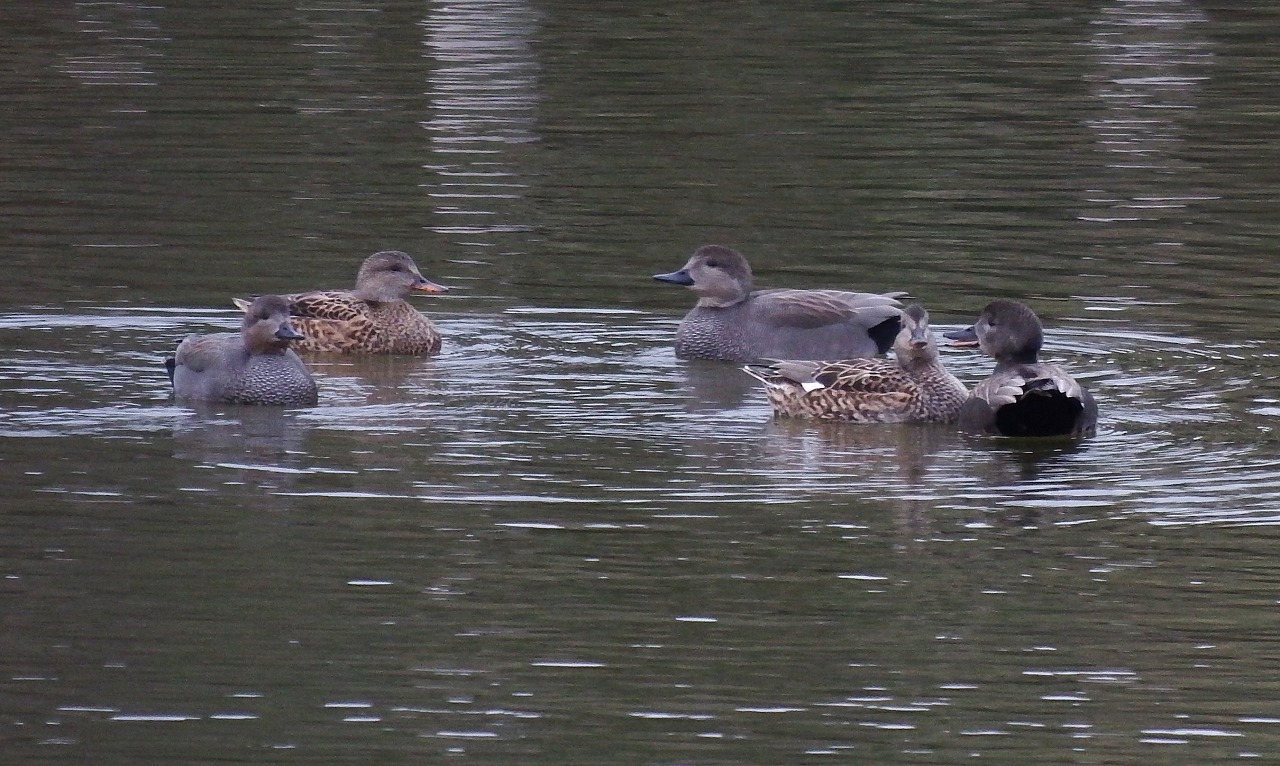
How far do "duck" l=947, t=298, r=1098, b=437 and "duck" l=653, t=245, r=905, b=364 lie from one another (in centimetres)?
191

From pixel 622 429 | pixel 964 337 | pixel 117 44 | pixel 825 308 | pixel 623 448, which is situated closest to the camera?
pixel 623 448

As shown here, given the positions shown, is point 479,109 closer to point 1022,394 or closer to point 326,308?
point 326,308

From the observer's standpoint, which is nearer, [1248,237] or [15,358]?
[15,358]

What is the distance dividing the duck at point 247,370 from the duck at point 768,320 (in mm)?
2591

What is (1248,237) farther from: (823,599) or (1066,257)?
(823,599)

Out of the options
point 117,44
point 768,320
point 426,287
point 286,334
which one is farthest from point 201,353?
point 117,44

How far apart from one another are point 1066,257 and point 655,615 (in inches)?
347

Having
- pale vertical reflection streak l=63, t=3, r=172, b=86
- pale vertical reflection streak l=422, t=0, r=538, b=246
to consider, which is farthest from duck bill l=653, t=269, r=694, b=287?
pale vertical reflection streak l=63, t=3, r=172, b=86

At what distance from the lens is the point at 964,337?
13.7 metres

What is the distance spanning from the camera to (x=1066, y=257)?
17750mm

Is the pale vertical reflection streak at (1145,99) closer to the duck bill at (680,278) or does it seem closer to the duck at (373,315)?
the duck bill at (680,278)

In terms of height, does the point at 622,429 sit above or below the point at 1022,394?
below

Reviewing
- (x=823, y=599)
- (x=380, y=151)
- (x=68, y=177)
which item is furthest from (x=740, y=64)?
(x=823, y=599)

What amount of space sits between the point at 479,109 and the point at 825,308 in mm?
9673
